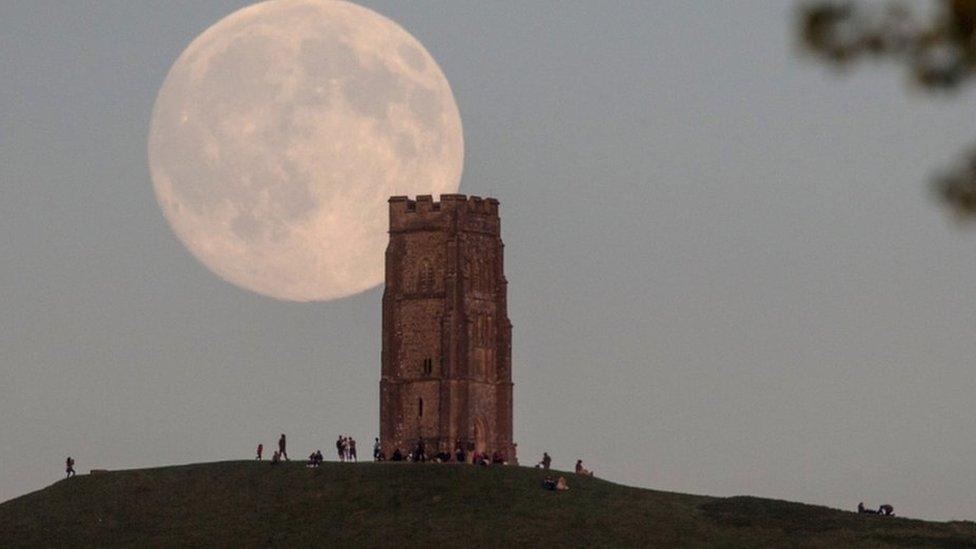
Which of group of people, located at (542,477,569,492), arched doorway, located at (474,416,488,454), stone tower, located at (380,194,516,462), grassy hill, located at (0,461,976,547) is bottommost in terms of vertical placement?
grassy hill, located at (0,461,976,547)

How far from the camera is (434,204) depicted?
112 meters

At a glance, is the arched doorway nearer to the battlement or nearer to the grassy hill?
the battlement

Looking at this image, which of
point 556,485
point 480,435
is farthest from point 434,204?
point 556,485

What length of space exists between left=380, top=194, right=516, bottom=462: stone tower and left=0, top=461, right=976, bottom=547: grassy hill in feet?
88.4

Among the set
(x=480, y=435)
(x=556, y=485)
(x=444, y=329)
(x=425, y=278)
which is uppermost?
(x=425, y=278)

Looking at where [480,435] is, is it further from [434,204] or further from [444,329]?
[434,204]

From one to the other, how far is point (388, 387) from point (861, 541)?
43.5m

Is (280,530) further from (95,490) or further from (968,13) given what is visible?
(968,13)

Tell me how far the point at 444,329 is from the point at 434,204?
707 cm

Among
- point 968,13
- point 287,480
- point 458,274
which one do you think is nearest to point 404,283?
point 458,274

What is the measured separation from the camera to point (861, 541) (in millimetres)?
73062

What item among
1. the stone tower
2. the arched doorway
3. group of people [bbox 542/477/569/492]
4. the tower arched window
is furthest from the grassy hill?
the tower arched window

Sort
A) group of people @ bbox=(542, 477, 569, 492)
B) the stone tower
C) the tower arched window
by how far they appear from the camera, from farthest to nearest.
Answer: the tower arched window → the stone tower → group of people @ bbox=(542, 477, 569, 492)

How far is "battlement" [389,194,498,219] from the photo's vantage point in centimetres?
11181
